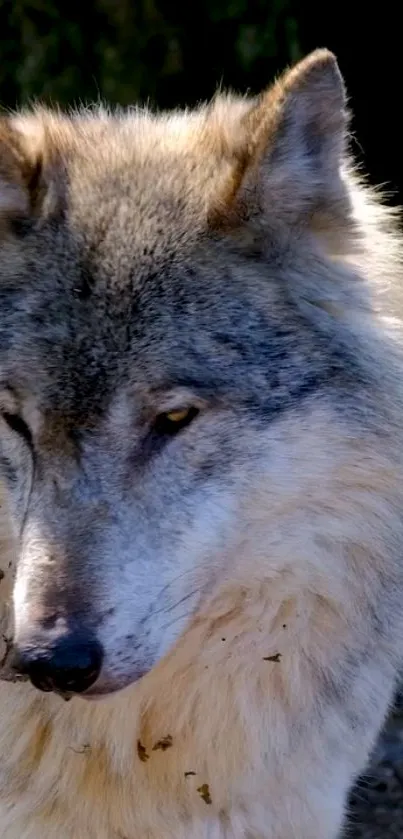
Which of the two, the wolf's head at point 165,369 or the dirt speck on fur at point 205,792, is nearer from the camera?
the wolf's head at point 165,369

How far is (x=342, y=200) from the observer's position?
2820 millimetres

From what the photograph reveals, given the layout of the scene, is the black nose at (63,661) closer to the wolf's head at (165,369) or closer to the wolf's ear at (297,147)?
the wolf's head at (165,369)

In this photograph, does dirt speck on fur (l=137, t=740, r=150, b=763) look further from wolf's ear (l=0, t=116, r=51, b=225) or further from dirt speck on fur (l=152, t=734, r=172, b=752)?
wolf's ear (l=0, t=116, r=51, b=225)

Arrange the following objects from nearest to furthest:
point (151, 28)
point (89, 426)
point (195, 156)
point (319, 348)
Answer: point (89, 426)
point (319, 348)
point (195, 156)
point (151, 28)

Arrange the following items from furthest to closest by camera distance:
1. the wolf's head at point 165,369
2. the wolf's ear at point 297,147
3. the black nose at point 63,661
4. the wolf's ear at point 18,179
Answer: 1. the wolf's ear at point 18,179
2. the wolf's ear at point 297,147
3. the wolf's head at point 165,369
4. the black nose at point 63,661

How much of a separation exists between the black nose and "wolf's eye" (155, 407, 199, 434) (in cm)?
44

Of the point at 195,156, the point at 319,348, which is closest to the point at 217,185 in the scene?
the point at 195,156

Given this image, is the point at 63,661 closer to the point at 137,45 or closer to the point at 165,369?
the point at 165,369

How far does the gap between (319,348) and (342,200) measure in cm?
35

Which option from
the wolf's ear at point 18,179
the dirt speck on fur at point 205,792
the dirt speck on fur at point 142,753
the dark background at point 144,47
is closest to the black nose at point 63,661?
the dirt speck on fur at point 142,753

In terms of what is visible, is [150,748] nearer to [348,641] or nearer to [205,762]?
[205,762]

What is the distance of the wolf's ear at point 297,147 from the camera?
2598 mm

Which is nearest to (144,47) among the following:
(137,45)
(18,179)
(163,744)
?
(137,45)

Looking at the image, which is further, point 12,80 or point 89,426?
point 12,80
